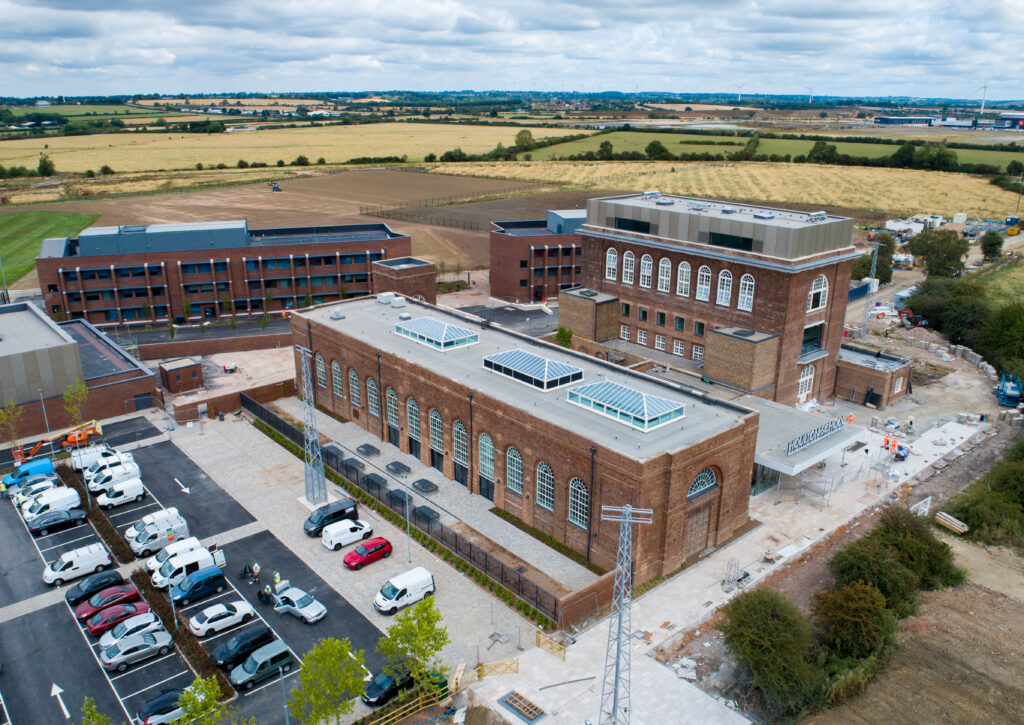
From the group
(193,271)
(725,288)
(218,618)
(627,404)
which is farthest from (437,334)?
(193,271)

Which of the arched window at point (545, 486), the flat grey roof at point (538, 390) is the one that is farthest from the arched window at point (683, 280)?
the arched window at point (545, 486)

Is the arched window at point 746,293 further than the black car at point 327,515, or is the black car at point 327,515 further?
the arched window at point 746,293

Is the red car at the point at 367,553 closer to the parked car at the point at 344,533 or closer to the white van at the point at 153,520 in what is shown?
the parked car at the point at 344,533

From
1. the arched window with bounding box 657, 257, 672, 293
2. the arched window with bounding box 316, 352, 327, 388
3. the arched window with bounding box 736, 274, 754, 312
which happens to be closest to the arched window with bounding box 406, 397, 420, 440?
the arched window with bounding box 316, 352, 327, 388

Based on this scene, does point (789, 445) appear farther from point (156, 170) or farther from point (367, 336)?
point (156, 170)

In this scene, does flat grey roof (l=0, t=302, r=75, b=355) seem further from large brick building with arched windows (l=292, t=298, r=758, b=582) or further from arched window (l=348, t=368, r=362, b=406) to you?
large brick building with arched windows (l=292, t=298, r=758, b=582)

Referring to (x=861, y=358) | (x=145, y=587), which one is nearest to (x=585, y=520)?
(x=145, y=587)
